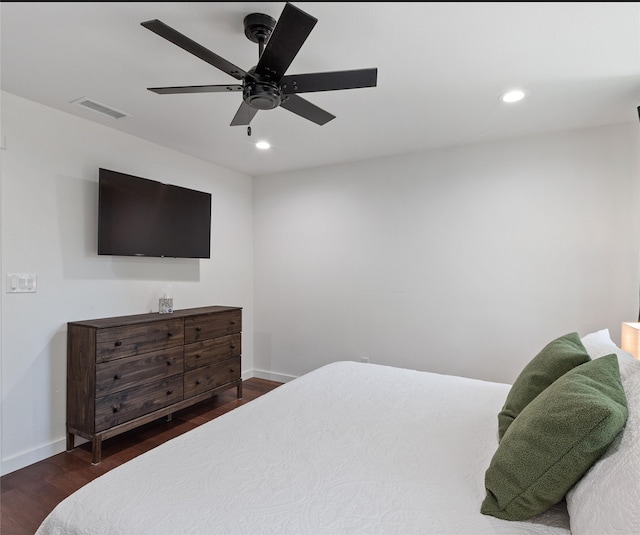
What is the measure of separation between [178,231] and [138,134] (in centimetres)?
90

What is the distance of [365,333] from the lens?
399 cm

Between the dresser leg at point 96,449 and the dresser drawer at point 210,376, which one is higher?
the dresser drawer at point 210,376

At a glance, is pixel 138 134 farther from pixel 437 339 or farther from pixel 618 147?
pixel 618 147

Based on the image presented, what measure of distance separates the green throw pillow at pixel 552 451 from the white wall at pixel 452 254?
2231 millimetres

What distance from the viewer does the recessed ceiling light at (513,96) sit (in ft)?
7.89

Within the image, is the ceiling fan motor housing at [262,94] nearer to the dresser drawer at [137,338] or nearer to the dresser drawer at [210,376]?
the dresser drawer at [137,338]

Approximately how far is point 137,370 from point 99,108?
1.93 meters

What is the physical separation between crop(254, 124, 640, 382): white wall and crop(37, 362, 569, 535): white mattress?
1.60 metres

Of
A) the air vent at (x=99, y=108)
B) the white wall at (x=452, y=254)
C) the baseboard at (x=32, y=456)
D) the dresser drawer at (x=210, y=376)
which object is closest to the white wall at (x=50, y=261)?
the baseboard at (x=32, y=456)

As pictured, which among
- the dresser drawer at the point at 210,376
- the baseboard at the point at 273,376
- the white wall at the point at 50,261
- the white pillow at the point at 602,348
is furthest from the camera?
the baseboard at the point at 273,376

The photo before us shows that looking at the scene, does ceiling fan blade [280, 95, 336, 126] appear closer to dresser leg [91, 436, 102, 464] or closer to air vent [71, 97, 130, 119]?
air vent [71, 97, 130, 119]

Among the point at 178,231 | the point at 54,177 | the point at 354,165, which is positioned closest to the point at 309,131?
the point at 354,165

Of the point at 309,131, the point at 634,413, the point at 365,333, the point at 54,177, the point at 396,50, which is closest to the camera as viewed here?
the point at 634,413

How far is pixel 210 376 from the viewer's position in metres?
3.47
